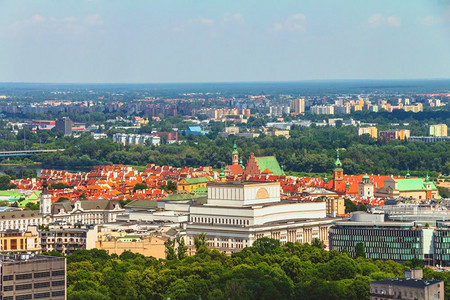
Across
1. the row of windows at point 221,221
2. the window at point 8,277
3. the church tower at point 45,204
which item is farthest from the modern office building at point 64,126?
the window at point 8,277

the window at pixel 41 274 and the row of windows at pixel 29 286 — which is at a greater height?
the window at pixel 41 274

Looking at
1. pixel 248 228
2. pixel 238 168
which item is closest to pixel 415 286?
pixel 248 228

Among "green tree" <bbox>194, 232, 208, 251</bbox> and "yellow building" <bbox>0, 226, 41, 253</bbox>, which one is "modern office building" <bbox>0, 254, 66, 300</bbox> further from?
"green tree" <bbox>194, 232, 208, 251</bbox>

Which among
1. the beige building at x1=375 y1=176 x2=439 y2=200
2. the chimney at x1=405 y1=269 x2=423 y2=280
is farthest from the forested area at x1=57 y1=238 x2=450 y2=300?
the beige building at x1=375 y1=176 x2=439 y2=200

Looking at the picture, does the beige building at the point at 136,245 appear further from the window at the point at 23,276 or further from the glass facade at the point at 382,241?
the window at the point at 23,276

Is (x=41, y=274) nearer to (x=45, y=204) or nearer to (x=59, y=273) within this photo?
(x=59, y=273)

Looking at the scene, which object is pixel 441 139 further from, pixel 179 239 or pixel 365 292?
pixel 365 292
